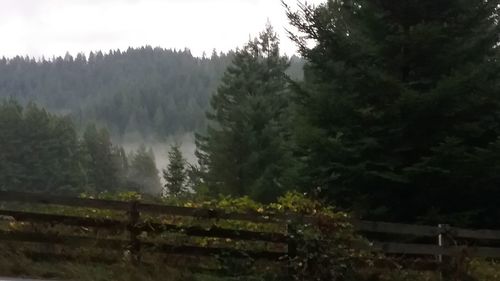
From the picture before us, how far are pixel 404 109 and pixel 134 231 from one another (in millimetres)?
6292

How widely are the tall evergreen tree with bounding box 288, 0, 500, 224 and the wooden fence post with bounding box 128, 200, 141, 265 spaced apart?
16.7ft

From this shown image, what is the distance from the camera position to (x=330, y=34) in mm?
15414

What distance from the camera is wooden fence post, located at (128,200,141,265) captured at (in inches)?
422

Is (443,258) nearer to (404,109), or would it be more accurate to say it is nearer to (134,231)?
(404,109)

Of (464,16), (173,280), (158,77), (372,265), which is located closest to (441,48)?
(464,16)

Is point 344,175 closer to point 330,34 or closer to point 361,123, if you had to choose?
point 361,123

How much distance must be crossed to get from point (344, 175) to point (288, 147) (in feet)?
7.46

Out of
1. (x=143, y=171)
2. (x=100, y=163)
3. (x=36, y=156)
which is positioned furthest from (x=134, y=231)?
(x=143, y=171)

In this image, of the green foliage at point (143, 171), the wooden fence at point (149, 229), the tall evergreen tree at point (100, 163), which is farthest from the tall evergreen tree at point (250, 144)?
the green foliage at point (143, 171)

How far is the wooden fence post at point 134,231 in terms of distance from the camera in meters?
10.7

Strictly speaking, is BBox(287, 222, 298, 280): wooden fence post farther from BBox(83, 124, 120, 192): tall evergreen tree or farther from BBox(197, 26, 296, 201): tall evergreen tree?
BBox(83, 124, 120, 192): tall evergreen tree

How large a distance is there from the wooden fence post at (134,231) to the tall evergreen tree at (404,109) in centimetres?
508

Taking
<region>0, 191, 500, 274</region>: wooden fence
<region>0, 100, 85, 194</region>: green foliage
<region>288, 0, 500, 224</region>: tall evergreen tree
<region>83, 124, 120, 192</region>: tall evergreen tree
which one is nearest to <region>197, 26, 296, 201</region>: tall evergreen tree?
<region>288, 0, 500, 224</region>: tall evergreen tree

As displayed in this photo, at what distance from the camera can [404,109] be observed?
14352 mm
